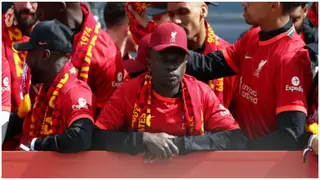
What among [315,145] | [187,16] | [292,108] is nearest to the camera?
[315,145]

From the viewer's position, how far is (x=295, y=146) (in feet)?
12.5

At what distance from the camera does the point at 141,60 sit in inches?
163

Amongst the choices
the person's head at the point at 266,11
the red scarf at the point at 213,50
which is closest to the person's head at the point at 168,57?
the person's head at the point at 266,11

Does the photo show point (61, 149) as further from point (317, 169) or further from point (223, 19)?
point (223, 19)

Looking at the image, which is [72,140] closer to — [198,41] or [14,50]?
[198,41]

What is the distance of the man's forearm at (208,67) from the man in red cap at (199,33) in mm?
266

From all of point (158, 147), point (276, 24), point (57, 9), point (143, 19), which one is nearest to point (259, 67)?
point (276, 24)

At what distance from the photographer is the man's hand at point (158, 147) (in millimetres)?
3750

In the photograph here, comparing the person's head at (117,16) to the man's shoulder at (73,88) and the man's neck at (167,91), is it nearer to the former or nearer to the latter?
the man's shoulder at (73,88)

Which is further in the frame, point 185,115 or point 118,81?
point 118,81

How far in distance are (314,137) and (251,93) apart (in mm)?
520

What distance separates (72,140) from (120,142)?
0.75ft

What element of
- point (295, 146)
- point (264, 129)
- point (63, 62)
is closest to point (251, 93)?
point (264, 129)

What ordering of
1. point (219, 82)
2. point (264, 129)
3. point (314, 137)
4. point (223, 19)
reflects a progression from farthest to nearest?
point (223, 19) → point (219, 82) → point (264, 129) → point (314, 137)
